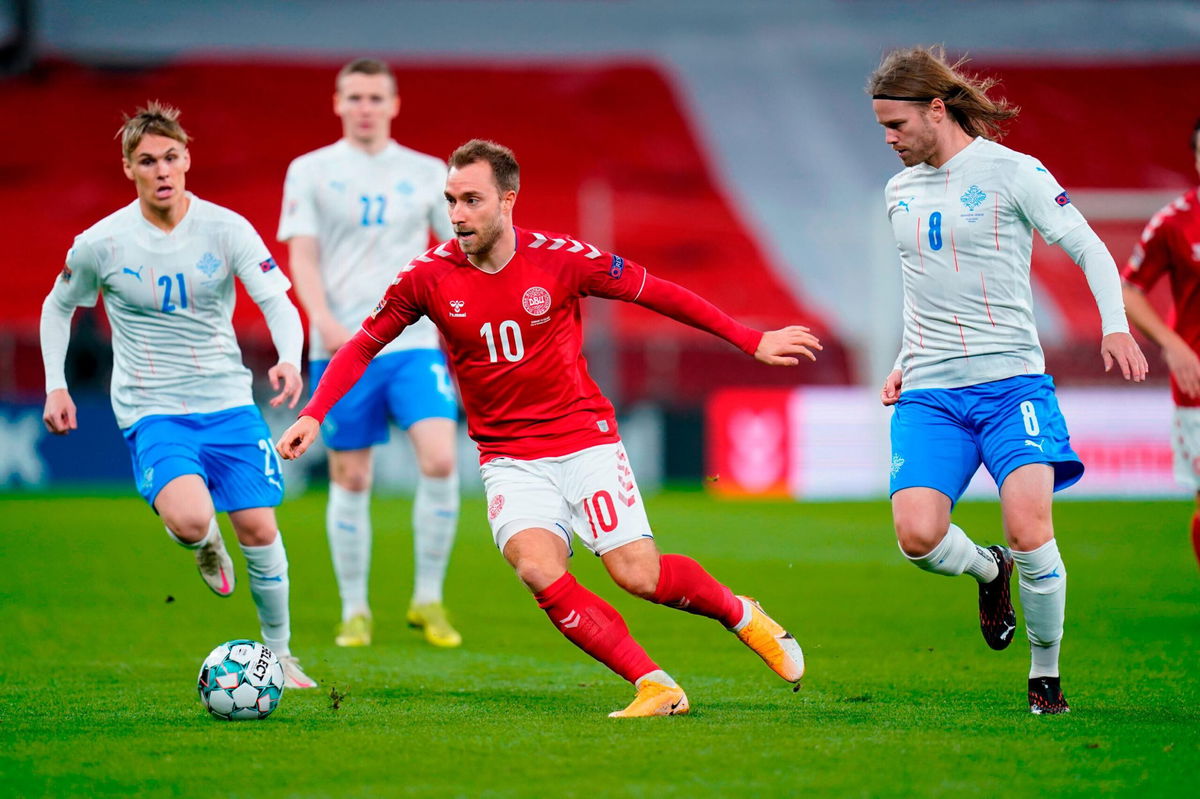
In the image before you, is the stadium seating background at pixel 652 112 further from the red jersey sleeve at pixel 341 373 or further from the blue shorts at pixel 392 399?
the red jersey sleeve at pixel 341 373

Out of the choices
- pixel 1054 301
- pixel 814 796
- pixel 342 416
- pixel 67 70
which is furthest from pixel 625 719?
pixel 67 70

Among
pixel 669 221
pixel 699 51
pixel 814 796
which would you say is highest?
pixel 699 51

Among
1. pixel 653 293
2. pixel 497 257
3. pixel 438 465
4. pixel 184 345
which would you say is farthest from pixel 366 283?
pixel 653 293

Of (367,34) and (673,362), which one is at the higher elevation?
(367,34)

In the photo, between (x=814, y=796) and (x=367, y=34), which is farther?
(x=367, y=34)

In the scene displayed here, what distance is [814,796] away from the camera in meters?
4.07

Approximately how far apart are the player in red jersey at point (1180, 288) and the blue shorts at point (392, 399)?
10.8 ft

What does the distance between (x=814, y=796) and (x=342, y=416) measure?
13.5ft

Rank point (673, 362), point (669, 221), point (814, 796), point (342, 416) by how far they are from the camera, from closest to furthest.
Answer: point (814, 796)
point (342, 416)
point (673, 362)
point (669, 221)

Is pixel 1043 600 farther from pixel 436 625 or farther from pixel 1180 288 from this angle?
pixel 436 625

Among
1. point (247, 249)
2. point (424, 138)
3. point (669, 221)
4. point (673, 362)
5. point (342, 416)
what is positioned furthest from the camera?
point (424, 138)

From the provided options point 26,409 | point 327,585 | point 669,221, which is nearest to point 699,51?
point 669,221

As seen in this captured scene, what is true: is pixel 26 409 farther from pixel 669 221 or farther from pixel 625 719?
pixel 625 719

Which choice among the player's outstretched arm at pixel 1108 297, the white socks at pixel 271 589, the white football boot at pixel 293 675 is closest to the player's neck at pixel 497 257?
the white socks at pixel 271 589
